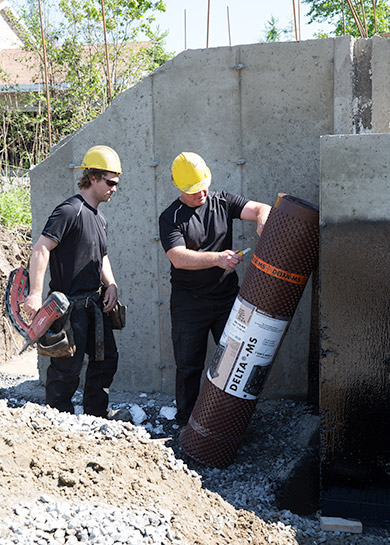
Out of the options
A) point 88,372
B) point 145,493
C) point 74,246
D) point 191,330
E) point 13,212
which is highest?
point 13,212

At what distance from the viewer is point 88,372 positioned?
4566 mm

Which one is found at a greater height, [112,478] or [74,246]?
[74,246]

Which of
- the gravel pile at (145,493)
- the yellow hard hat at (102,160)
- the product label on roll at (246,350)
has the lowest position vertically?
the gravel pile at (145,493)

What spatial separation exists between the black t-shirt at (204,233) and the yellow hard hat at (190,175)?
18cm

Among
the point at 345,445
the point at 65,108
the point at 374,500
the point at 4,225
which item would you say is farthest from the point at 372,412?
the point at 65,108

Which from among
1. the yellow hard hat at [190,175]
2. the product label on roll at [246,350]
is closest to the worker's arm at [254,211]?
the yellow hard hat at [190,175]

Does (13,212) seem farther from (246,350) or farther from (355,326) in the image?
(355,326)

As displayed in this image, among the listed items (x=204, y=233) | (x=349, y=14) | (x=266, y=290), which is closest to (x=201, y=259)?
(x=204, y=233)

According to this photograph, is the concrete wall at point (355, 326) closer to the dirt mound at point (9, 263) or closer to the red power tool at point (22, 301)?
Answer: the red power tool at point (22, 301)

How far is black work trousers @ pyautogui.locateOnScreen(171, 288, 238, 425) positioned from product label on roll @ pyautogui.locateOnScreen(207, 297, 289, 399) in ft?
1.61

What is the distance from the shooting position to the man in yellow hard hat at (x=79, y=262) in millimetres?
4086

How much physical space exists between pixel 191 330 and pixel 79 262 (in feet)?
3.17

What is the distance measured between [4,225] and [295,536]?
626 centimetres

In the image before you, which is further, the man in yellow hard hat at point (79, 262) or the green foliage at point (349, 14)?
the green foliage at point (349, 14)
